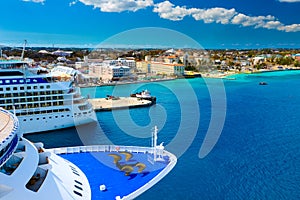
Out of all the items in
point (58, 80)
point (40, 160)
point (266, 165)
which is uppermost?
point (58, 80)

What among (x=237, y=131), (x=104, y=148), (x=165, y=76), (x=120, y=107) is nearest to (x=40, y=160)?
(x=104, y=148)

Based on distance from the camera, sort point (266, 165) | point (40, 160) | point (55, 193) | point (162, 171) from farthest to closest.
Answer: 1. point (266, 165)
2. point (162, 171)
3. point (40, 160)
4. point (55, 193)

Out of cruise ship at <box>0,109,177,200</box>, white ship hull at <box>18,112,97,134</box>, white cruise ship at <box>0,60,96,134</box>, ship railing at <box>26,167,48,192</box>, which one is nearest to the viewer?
cruise ship at <box>0,109,177,200</box>

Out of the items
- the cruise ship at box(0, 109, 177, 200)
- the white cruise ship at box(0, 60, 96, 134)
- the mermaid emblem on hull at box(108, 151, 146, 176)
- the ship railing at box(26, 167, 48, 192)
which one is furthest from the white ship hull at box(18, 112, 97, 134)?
the ship railing at box(26, 167, 48, 192)

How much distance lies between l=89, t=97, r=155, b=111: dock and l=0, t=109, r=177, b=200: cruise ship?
2028 cm

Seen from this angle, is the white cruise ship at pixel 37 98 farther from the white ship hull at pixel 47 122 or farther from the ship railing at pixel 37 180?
the ship railing at pixel 37 180

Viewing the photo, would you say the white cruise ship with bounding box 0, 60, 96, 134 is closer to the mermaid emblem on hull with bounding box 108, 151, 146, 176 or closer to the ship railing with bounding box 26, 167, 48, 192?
the mermaid emblem on hull with bounding box 108, 151, 146, 176

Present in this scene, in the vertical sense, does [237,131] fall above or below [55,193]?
below

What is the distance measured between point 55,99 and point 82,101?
7.34 feet

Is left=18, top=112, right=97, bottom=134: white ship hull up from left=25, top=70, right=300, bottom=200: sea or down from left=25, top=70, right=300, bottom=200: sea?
up

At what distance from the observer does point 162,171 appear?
39.9 ft

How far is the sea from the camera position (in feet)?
48.2

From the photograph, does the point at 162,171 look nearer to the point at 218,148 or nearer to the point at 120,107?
the point at 218,148

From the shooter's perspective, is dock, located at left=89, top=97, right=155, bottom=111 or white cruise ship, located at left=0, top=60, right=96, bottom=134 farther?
dock, located at left=89, top=97, right=155, bottom=111
